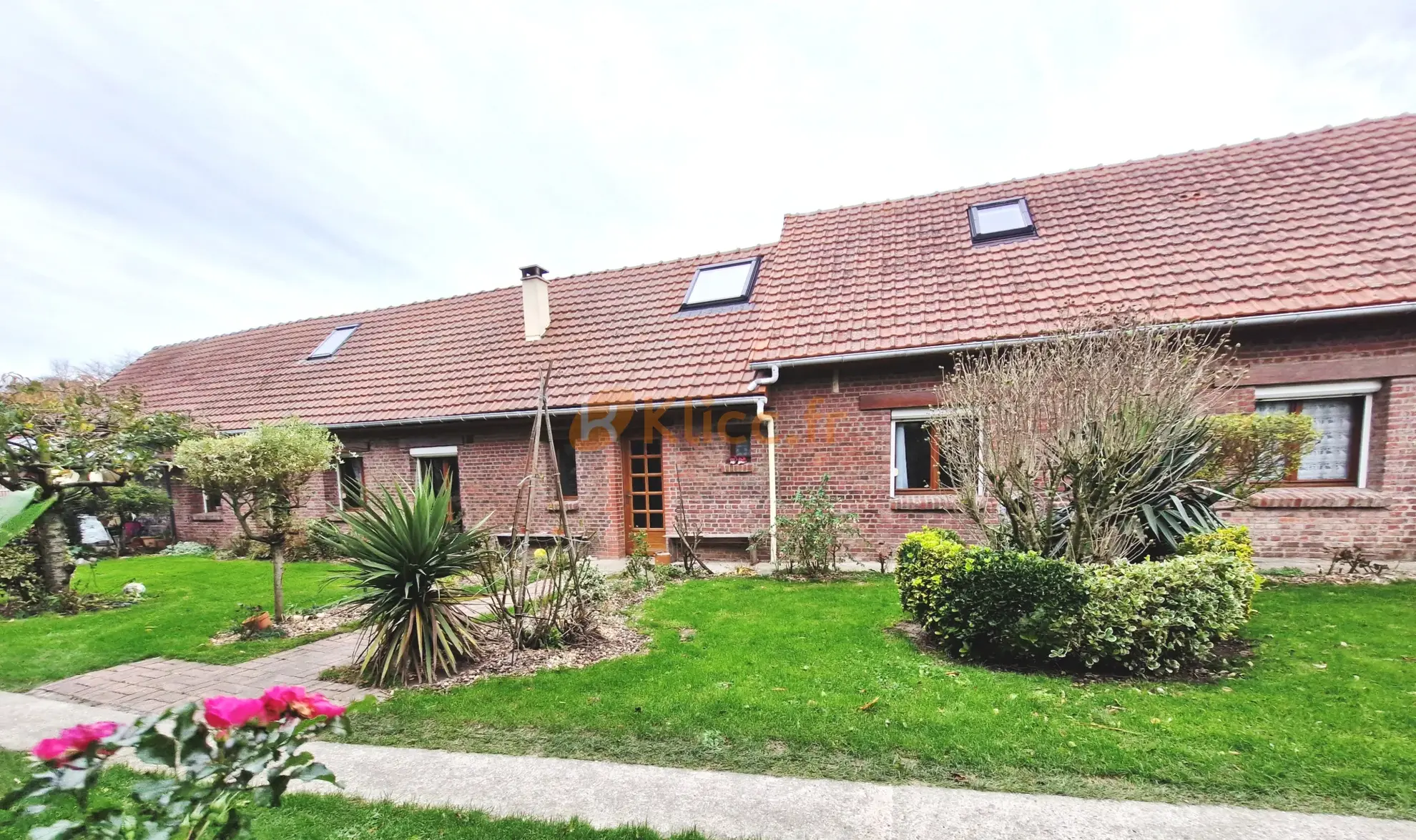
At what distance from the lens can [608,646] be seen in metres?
5.09

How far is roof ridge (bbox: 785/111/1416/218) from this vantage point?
859 cm

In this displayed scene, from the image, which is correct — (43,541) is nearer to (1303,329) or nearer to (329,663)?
(329,663)

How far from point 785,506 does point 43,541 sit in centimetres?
980

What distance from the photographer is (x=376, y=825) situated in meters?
2.62

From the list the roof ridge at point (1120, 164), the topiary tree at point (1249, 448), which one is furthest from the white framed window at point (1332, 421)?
the roof ridge at point (1120, 164)

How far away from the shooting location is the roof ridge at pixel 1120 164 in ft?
28.2

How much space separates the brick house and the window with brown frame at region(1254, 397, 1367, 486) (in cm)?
3

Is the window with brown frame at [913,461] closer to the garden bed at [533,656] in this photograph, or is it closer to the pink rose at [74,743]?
the garden bed at [533,656]

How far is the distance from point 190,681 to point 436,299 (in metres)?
11.1

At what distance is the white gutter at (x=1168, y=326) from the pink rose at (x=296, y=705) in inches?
247

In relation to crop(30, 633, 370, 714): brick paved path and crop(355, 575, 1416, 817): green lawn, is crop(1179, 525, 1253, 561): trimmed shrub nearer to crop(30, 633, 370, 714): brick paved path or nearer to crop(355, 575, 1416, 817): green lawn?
crop(355, 575, 1416, 817): green lawn

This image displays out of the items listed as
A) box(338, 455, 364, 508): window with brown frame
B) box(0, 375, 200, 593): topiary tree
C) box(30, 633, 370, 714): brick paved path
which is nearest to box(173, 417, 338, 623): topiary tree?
box(30, 633, 370, 714): brick paved path

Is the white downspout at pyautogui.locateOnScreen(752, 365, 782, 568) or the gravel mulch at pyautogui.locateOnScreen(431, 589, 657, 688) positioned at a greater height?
the white downspout at pyautogui.locateOnScreen(752, 365, 782, 568)

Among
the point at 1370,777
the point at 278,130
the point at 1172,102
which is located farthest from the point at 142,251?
the point at 1172,102
